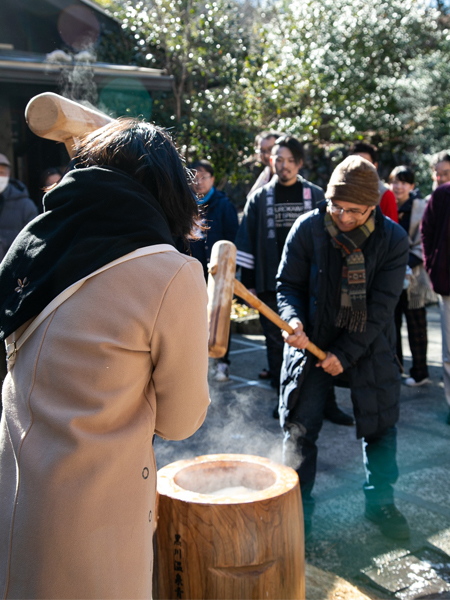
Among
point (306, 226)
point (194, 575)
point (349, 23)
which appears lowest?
point (194, 575)

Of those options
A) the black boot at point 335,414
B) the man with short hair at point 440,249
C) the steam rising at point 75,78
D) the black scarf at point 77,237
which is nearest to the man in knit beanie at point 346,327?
the black boot at point 335,414

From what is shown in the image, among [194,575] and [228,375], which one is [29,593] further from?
[228,375]

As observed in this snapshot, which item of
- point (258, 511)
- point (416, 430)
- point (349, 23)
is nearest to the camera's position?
point (258, 511)

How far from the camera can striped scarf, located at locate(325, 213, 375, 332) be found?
3.10 m

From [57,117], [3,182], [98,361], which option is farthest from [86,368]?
[3,182]

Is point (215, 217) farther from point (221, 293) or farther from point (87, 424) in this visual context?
point (87, 424)

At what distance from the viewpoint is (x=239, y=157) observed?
1109cm

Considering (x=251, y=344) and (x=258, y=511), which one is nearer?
(x=258, y=511)

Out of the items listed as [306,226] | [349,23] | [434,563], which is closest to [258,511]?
[434,563]

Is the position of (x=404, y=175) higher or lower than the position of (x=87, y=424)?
higher

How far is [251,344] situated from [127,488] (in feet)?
21.1

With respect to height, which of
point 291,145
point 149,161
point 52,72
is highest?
point 52,72

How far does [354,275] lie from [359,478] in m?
1.53

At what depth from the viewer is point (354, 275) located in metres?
3.12
